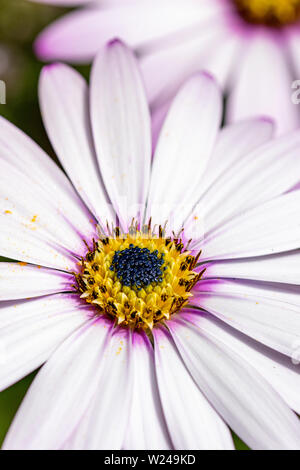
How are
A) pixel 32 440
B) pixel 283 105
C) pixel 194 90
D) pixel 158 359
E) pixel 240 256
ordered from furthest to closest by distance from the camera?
Result: pixel 283 105
pixel 194 90
pixel 240 256
pixel 158 359
pixel 32 440

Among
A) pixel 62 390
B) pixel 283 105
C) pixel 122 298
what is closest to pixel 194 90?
pixel 283 105

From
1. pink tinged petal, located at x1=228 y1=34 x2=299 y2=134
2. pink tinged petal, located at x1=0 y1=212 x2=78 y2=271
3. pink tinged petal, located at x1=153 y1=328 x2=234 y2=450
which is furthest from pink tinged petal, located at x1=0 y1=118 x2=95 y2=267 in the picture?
pink tinged petal, located at x1=228 y1=34 x2=299 y2=134

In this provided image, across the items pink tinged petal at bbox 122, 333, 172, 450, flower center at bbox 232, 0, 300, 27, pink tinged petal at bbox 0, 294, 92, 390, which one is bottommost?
pink tinged petal at bbox 122, 333, 172, 450

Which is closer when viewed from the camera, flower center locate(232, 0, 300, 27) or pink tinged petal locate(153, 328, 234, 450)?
pink tinged petal locate(153, 328, 234, 450)

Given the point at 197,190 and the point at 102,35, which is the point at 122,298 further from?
the point at 102,35

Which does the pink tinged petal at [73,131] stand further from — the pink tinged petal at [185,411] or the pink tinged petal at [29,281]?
the pink tinged petal at [185,411]

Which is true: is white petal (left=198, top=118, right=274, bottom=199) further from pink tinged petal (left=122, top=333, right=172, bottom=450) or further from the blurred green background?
the blurred green background
